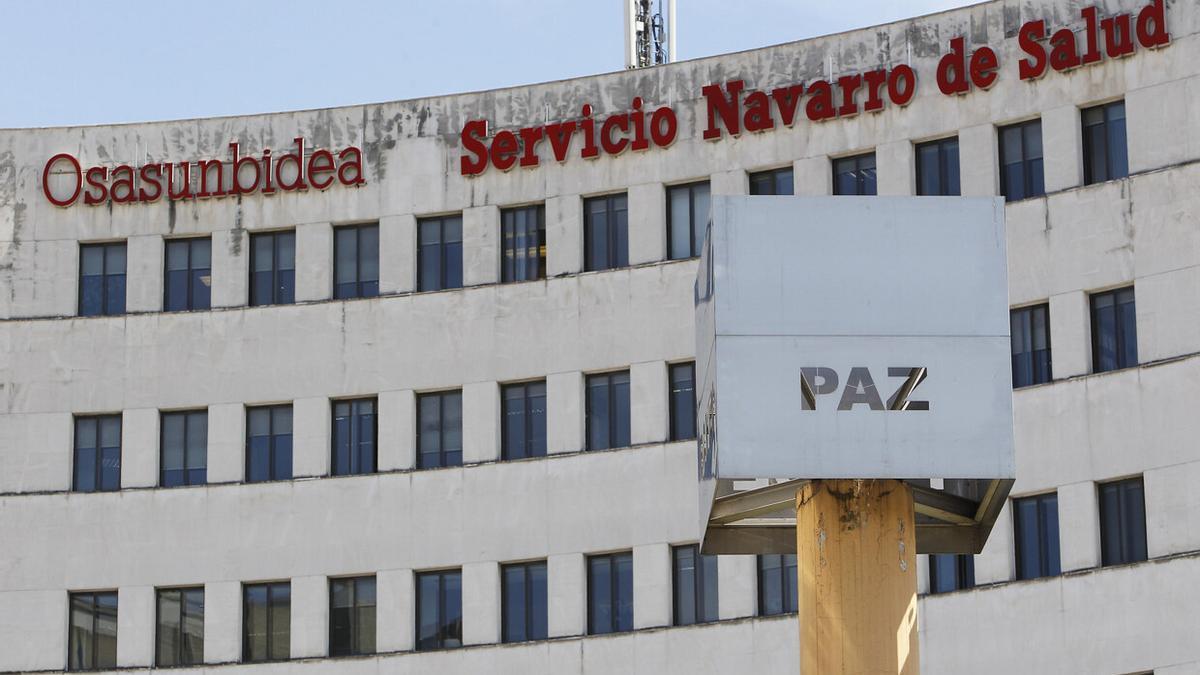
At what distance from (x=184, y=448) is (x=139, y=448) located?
108 centimetres

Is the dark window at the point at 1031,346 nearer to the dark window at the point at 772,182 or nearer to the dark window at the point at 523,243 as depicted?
the dark window at the point at 772,182

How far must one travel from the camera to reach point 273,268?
205 feet

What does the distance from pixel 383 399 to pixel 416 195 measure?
5013 mm

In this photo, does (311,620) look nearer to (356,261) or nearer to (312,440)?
(312,440)

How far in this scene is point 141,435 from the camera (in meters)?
61.9

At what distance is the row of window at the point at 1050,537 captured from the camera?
52.1m

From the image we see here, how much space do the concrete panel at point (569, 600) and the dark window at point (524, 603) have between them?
0.45m

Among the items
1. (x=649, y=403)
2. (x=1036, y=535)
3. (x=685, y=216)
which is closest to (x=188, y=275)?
(x=649, y=403)

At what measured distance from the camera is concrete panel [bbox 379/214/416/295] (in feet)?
200

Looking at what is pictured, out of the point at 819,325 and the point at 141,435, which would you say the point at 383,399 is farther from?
the point at 819,325

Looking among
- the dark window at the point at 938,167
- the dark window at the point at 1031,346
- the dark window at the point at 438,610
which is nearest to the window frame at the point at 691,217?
the dark window at the point at 938,167

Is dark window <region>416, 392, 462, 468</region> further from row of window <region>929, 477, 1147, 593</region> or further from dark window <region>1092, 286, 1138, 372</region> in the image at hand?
dark window <region>1092, 286, 1138, 372</region>

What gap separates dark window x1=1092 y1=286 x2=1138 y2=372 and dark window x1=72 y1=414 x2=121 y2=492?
23.7 meters

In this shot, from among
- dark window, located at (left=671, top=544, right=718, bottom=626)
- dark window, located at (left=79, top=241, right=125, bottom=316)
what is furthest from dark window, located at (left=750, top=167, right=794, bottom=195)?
dark window, located at (left=79, top=241, right=125, bottom=316)
